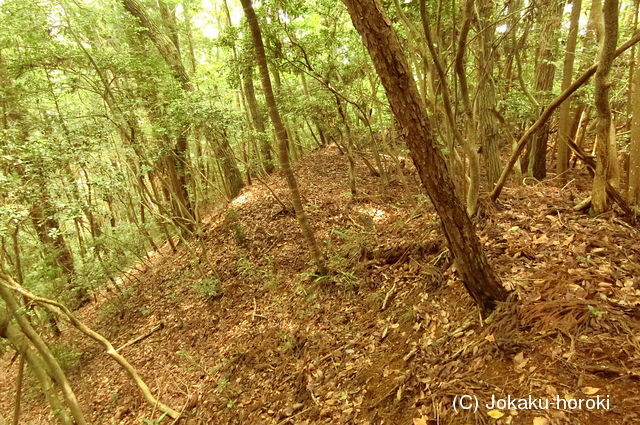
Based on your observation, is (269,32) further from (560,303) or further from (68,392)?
(68,392)

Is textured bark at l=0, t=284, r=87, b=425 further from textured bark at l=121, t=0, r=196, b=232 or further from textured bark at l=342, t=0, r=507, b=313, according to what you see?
textured bark at l=342, t=0, r=507, b=313

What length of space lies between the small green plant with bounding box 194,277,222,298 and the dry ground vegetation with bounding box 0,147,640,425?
3 centimetres

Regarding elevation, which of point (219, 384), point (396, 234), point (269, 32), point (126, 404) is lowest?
point (126, 404)

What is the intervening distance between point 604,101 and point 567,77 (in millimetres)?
3610

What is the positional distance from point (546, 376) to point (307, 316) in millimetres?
3846

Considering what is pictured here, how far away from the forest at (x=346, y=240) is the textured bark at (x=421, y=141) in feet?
0.06

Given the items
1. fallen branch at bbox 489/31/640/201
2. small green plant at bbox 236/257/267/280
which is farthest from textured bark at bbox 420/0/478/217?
small green plant at bbox 236/257/267/280

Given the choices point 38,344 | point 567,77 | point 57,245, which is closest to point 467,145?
point 567,77

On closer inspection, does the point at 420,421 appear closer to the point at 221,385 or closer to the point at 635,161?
the point at 221,385

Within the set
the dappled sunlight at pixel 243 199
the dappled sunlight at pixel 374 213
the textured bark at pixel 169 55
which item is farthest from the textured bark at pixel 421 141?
the dappled sunlight at pixel 243 199

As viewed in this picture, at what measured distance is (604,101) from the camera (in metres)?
3.63

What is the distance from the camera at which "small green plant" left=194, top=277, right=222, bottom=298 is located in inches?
301

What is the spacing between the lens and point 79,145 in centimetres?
680

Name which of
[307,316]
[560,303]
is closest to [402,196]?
[307,316]
